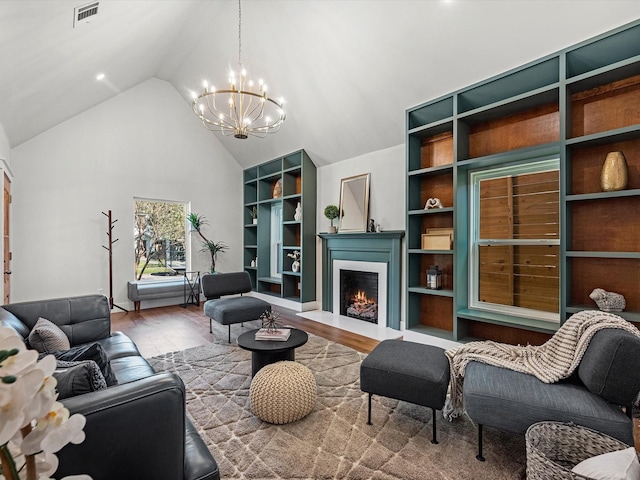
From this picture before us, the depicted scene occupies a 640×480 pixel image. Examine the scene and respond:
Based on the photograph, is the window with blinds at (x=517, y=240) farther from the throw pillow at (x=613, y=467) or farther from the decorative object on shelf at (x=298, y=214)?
the decorative object on shelf at (x=298, y=214)

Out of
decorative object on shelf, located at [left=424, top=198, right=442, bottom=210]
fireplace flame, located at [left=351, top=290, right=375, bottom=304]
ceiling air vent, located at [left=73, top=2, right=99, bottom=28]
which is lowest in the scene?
fireplace flame, located at [left=351, top=290, right=375, bottom=304]

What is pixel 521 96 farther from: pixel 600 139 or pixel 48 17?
pixel 48 17

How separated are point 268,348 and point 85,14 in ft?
11.0

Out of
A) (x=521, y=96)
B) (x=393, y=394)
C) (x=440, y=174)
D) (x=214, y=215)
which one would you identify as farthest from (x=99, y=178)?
(x=521, y=96)

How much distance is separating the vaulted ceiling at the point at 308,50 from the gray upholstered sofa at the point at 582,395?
97.8 inches

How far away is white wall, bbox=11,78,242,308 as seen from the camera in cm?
514

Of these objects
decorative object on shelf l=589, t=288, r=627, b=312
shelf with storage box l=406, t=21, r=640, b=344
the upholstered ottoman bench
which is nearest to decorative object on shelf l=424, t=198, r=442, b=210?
shelf with storage box l=406, t=21, r=640, b=344

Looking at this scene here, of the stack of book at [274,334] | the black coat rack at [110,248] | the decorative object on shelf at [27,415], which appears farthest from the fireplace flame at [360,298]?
the decorative object on shelf at [27,415]

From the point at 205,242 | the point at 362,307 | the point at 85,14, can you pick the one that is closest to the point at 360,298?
the point at 362,307

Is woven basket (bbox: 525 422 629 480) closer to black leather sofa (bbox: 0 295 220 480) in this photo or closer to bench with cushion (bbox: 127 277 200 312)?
black leather sofa (bbox: 0 295 220 480)

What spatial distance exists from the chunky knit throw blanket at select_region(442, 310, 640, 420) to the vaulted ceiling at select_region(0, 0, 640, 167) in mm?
2291

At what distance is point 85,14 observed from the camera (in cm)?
287

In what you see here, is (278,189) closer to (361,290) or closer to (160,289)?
(361,290)

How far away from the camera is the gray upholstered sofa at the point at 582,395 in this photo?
65.2 inches
